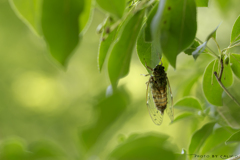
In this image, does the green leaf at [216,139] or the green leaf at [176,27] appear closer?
the green leaf at [176,27]

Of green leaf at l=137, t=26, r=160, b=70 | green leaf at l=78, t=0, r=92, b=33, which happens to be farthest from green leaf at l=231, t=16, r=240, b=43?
green leaf at l=78, t=0, r=92, b=33

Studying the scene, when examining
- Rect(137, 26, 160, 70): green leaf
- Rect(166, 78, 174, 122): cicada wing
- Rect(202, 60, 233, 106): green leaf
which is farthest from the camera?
Rect(166, 78, 174, 122): cicada wing

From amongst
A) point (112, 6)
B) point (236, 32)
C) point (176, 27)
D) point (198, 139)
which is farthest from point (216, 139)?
point (112, 6)

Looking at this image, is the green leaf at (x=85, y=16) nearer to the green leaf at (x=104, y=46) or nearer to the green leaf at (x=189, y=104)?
the green leaf at (x=104, y=46)

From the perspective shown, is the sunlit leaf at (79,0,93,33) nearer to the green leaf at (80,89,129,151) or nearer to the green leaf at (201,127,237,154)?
the green leaf at (80,89,129,151)

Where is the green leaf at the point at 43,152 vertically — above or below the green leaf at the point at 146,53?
below

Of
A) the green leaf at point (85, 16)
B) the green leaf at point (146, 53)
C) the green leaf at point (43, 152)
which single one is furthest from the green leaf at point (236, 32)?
the green leaf at point (43, 152)

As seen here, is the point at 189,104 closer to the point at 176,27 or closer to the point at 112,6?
the point at 176,27

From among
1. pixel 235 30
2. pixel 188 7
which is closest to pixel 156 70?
pixel 235 30
